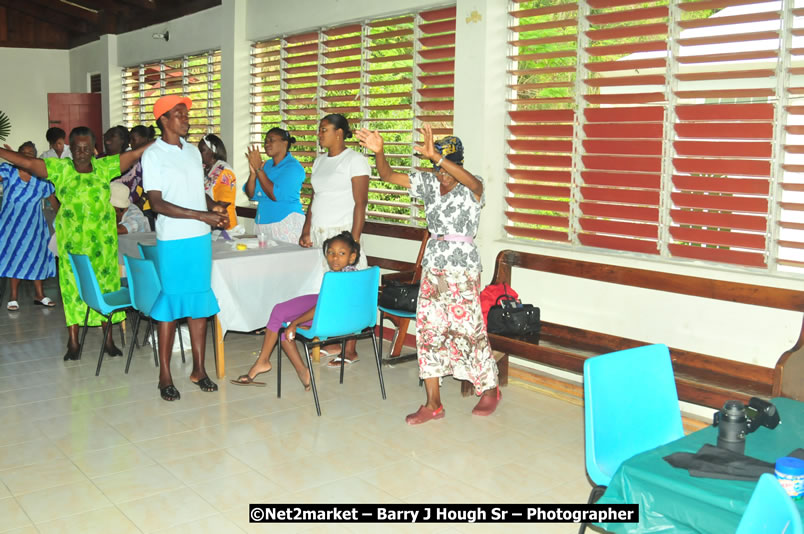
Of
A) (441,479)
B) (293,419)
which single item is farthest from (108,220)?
(441,479)

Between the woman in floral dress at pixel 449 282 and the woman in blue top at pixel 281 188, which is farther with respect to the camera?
the woman in blue top at pixel 281 188

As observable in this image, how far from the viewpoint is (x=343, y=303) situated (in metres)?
4.69

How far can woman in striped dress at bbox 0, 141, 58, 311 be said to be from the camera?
761 centimetres

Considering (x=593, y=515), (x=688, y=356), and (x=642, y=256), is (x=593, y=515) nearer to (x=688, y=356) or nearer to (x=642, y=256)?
(x=688, y=356)

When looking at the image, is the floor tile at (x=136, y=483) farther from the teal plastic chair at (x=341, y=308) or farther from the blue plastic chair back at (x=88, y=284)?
the blue plastic chair back at (x=88, y=284)

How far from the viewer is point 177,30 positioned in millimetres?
9766

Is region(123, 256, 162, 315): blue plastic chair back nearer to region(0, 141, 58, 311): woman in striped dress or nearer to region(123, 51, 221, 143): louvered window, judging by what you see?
region(0, 141, 58, 311): woman in striped dress

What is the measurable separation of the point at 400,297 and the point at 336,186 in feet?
2.98

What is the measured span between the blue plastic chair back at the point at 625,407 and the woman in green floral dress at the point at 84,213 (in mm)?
3690

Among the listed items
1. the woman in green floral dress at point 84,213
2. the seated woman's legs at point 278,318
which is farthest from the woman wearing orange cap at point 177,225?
the woman in green floral dress at point 84,213

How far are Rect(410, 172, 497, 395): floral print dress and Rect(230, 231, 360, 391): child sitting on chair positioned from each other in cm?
65

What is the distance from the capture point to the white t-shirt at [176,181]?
4633mm

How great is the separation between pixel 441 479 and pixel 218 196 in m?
3.58

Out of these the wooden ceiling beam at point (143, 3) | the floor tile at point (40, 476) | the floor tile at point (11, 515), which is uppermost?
the wooden ceiling beam at point (143, 3)
